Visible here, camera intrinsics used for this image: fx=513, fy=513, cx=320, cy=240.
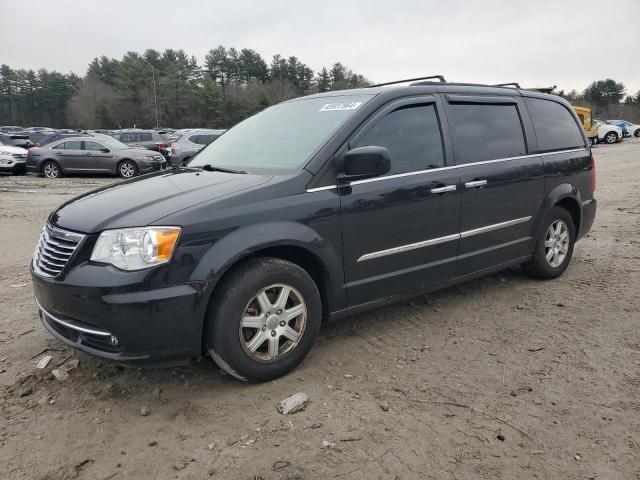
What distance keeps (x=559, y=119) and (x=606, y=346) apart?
260 centimetres

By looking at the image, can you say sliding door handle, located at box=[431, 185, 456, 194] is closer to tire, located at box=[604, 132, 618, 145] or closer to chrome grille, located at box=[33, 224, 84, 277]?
chrome grille, located at box=[33, 224, 84, 277]

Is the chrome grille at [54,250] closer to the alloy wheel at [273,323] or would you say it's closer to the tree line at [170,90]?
the alloy wheel at [273,323]

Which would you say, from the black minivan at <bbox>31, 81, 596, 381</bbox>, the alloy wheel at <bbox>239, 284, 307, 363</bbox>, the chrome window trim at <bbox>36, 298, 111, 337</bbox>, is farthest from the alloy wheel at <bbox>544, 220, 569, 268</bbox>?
the chrome window trim at <bbox>36, 298, 111, 337</bbox>

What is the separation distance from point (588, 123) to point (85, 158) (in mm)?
24052

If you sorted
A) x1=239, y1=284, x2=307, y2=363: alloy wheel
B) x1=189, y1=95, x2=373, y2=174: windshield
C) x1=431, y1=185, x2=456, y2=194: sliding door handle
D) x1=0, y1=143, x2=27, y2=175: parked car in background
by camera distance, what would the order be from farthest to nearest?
1. x1=0, y1=143, x2=27, y2=175: parked car in background
2. x1=431, y1=185, x2=456, y2=194: sliding door handle
3. x1=189, y1=95, x2=373, y2=174: windshield
4. x1=239, y1=284, x2=307, y2=363: alloy wheel

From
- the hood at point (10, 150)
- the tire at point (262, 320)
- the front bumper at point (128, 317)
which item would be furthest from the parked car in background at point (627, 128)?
the front bumper at point (128, 317)

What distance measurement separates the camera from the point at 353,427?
2.71 metres

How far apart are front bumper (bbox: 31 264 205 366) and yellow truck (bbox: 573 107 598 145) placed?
925 inches

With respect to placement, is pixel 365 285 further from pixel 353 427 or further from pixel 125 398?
pixel 125 398

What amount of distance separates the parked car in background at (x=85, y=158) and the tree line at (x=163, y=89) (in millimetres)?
42065

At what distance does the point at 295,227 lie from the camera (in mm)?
3158

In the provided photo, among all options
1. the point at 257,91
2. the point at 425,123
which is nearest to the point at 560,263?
the point at 425,123

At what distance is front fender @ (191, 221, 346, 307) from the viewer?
2852mm

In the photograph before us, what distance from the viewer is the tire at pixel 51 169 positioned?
55.4ft
